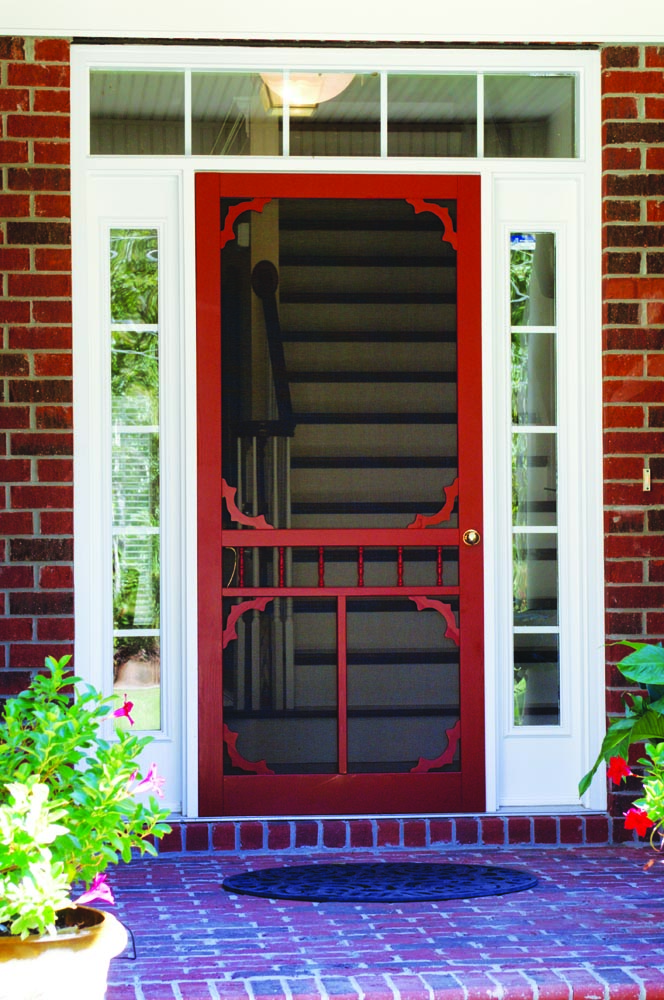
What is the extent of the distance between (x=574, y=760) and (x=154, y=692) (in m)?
1.49

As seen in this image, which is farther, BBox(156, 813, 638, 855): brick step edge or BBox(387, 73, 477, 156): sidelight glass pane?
BBox(387, 73, 477, 156): sidelight glass pane

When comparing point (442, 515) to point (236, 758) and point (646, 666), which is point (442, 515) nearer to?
point (646, 666)

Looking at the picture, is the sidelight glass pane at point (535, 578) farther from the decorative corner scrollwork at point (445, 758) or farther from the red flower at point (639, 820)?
the red flower at point (639, 820)

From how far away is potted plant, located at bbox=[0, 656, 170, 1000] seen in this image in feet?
7.45

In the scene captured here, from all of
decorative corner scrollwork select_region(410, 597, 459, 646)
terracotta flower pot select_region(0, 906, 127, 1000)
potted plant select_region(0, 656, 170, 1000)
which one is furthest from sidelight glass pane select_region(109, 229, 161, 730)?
terracotta flower pot select_region(0, 906, 127, 1000)

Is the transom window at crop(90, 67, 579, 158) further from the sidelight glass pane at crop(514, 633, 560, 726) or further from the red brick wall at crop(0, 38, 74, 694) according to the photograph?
the sidelight glass pane at crop(514, 633, 560, 726)

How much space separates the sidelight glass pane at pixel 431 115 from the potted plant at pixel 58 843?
8.46ft

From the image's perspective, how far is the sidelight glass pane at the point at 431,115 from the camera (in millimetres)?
4445

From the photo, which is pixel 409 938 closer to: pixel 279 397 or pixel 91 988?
pixel 91 988

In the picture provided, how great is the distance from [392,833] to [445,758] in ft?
1.04

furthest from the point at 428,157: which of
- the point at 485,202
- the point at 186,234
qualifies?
the point at 186,234

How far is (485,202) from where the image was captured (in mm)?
4449

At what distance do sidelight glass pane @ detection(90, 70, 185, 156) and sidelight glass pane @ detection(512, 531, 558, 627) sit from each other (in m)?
1.84

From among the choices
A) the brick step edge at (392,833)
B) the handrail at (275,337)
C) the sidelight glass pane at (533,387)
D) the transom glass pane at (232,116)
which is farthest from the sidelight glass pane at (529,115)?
the brick step edge at (392,833)
